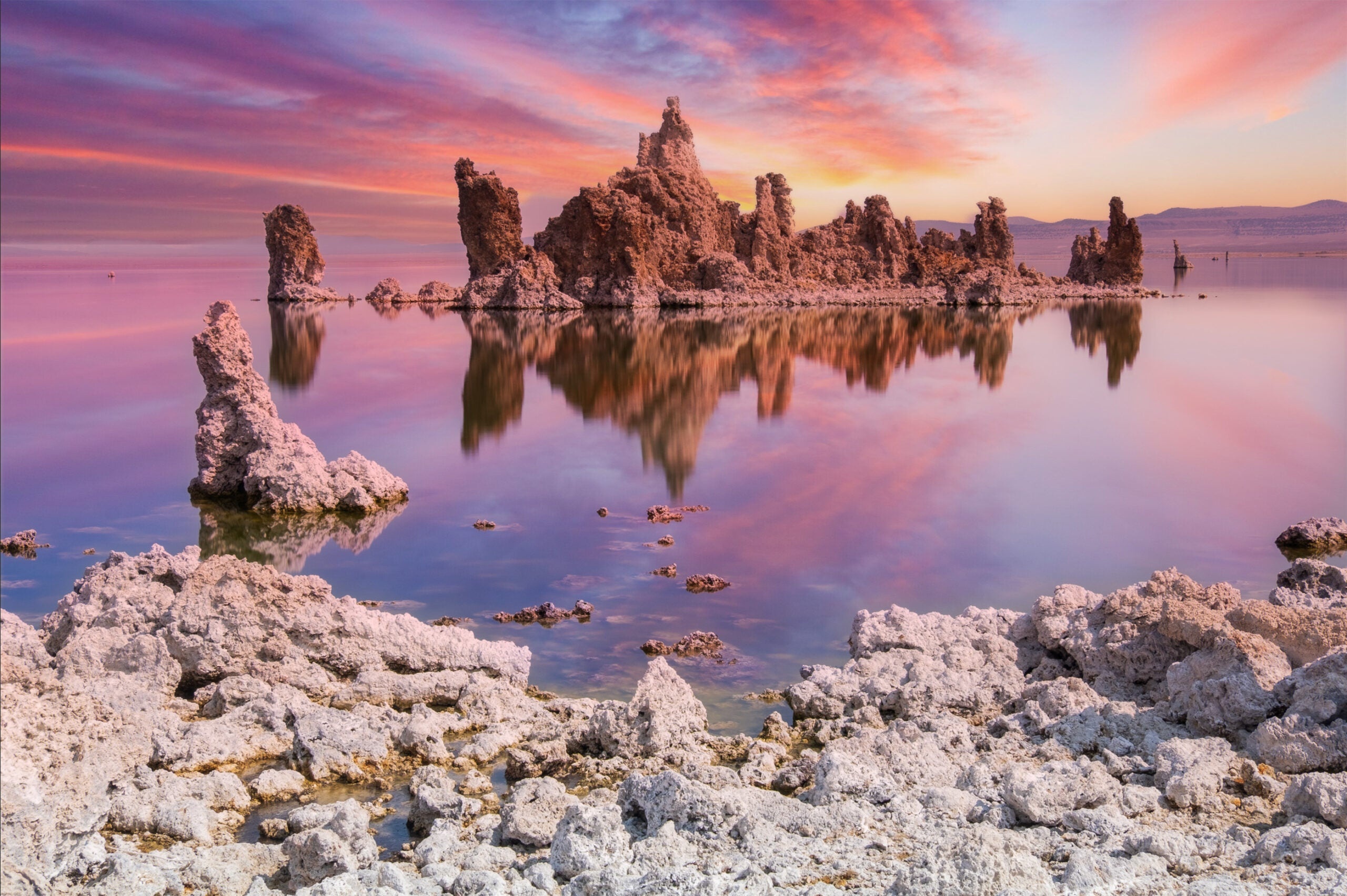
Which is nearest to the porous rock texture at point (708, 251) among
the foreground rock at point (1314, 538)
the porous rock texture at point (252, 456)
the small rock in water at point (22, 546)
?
the porous rock texture at point (252, 456)

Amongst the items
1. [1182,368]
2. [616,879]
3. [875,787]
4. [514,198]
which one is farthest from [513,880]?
[514,198]

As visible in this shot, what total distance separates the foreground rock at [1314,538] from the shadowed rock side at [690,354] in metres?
6.55

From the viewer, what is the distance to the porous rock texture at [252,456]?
36.3 feet

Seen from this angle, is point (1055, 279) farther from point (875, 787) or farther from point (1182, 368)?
point (875, 787)

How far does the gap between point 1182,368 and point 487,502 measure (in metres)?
20.9

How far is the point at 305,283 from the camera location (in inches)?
2222

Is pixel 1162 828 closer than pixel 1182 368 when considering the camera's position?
Yes

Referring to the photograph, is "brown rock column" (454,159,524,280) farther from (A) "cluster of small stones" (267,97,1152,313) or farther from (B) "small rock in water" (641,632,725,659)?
(B) "small rock in water" (641,632,725,659)

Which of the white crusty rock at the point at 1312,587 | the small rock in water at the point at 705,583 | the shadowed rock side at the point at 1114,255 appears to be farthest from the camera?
the shadowed rock side at the point at 1114,255

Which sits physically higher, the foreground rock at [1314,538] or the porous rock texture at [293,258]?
the porous rock texture at [293,258]

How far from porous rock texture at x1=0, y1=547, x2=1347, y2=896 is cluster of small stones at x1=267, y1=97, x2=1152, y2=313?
4331 centimetres

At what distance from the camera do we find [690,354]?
2838cm

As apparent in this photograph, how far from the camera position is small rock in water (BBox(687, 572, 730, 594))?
28.2 ft

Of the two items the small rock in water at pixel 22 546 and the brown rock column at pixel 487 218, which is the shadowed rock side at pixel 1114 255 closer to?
the brown rock column at pixel 487 218
